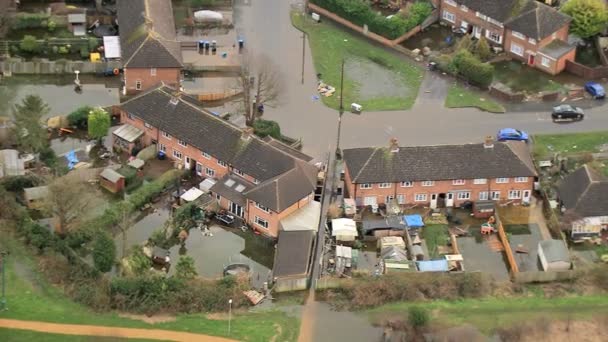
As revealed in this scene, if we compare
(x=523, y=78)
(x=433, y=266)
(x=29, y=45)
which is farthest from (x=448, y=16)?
(x=29, y=45)

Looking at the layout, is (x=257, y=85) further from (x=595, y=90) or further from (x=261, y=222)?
(x=595, y=90)

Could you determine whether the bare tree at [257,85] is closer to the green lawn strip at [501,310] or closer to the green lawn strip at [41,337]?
the green lawn strip at [501,310]

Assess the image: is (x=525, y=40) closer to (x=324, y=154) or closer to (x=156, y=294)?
(x=324, y=154)

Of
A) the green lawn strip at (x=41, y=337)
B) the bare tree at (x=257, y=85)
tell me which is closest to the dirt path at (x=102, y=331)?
the green lawn strip at (x=41, y=337)

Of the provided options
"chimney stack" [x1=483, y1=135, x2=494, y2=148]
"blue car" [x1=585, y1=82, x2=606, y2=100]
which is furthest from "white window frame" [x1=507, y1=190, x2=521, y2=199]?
"blue car" [x1=585, y1=82, x2=606, y2=100]

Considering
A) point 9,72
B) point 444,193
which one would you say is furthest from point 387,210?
point 9,72

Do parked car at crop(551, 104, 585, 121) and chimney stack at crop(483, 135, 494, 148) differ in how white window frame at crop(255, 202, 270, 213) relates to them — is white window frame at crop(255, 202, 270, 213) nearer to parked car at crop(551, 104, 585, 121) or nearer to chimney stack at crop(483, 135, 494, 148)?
chimney stack at crop(483, 135, 494, 148)

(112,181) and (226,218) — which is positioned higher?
(112,181)
